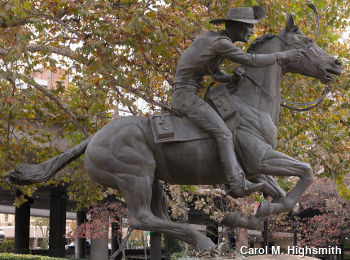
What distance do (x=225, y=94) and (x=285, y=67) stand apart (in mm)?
826

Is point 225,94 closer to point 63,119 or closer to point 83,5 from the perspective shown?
point 83,5

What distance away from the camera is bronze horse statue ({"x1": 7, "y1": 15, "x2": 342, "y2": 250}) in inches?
221

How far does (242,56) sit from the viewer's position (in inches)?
221

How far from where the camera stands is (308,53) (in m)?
6.01

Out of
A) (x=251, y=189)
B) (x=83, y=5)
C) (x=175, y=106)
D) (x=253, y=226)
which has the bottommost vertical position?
(x=253, y=226)

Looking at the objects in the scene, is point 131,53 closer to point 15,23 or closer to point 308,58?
point 15,23

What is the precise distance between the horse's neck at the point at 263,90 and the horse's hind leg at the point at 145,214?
4.66ft

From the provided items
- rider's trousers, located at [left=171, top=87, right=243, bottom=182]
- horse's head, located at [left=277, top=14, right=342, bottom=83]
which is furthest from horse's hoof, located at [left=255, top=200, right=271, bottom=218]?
horse's head, located at [left=277, top=14, right=342, bottom=83]

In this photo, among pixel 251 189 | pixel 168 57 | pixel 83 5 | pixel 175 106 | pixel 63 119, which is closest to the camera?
pixel 251 189

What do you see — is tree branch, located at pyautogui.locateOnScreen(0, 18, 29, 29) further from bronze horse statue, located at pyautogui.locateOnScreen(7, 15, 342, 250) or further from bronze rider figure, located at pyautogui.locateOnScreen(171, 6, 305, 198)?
bronze rider figure, located at pyautogui.locateOnScreen(171, 6, 305, 198)

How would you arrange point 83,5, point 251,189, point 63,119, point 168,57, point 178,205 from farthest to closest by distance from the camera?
point 178,205 < point 63,119 < point 168,57 < point 83,5 < point 251,189

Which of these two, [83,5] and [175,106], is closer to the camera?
[175,106]

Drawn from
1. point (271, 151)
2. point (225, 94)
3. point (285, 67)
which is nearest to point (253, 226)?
point (271, 151)

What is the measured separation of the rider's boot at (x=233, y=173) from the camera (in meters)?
5.45
